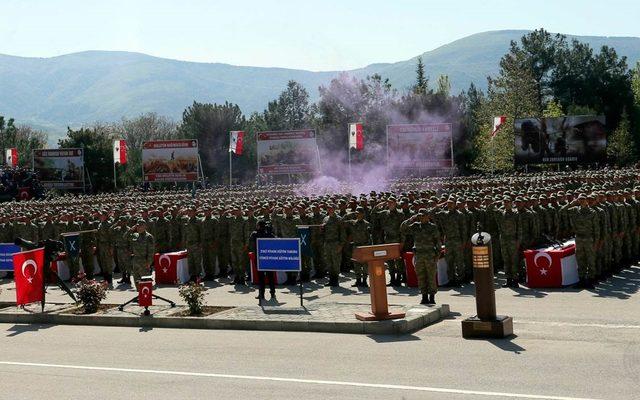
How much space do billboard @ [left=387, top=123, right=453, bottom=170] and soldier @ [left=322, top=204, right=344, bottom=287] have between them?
2572cm

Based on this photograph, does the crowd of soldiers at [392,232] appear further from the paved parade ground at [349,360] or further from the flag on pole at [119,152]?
the flag on pole at [119,152]

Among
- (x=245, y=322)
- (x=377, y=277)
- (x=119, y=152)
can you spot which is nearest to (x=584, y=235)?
(x=377, y=277)

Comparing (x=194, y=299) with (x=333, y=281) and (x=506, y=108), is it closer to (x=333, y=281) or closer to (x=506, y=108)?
(x=333, y=281)

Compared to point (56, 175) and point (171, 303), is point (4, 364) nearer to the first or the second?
point (171, 303)

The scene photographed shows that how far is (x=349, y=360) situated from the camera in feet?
35.8

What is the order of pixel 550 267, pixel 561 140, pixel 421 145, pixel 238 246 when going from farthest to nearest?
pixel 561 140
pixel 421 145
pixel 238 246
pixel 550 267

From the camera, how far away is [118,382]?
33.6ft

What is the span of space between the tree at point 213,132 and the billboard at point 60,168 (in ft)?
87.6

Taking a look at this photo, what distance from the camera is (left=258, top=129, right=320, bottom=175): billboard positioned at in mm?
48062

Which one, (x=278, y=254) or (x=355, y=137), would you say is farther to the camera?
(x=355, y=137)

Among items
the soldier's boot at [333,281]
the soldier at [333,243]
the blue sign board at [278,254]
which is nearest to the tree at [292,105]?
the soldier at [333,243]

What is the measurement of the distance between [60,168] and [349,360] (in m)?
45.9

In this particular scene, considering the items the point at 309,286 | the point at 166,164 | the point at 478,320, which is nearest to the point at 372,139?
the point at 166,164

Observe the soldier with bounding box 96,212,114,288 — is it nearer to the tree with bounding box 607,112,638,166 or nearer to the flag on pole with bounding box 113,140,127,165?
the flag on pole with bounding box 113,140,127,165
